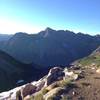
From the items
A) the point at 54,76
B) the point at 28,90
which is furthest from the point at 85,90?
the point at 54,76

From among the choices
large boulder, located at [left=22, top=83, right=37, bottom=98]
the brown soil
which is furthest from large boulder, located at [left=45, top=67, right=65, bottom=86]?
the brown soil

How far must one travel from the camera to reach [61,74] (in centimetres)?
5941

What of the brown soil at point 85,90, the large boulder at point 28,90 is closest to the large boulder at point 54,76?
the large boulder at point 28,90

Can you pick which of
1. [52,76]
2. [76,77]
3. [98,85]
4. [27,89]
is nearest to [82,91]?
[98,85]

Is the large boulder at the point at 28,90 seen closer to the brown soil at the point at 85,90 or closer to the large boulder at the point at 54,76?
the large boulder at the point at 54,76

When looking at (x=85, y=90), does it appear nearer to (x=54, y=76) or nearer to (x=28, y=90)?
(x=28, y=90)

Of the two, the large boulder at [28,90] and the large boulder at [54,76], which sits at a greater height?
the large boulder at [54,76]

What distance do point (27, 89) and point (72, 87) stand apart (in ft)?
40.9

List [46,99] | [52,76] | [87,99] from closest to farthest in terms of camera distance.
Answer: [87,99], [46,99], [52,76]

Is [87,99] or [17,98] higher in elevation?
[87,99]

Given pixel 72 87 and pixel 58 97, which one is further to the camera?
pixel 72 87

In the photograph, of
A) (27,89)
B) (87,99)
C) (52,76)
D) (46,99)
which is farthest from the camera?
(52,76)

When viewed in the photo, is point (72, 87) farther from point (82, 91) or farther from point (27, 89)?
point (27, 89)

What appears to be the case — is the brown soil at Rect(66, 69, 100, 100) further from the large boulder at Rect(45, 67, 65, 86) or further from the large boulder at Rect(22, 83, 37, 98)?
the large boulder at Rect(45, 67, 65, 86)
